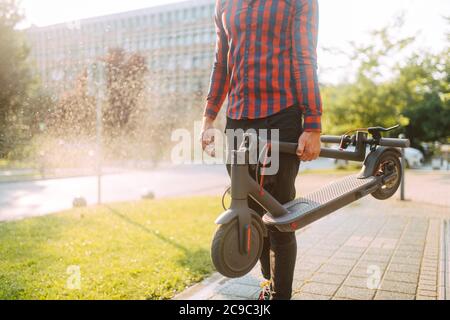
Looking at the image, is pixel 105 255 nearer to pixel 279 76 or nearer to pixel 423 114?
pixel 279 76

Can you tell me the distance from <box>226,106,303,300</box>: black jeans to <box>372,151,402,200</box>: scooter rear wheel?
2.14ft

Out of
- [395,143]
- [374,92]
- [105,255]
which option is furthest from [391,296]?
[374,92]

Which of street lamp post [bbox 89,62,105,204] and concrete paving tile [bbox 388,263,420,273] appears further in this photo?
street lamp post [bbox 89,62,105,204]

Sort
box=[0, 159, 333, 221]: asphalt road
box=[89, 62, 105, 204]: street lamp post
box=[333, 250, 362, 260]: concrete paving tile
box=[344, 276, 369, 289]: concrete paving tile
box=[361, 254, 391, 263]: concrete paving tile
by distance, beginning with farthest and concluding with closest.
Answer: box=[0, 159, 333, 221]: asphalt road, box=[89, 62, 105, 204]: street lamp post, box=[333, 250, 362, 260]: concrete paving tile, box=[361, 254, 391, 263]: concrete paving tile, box=[344, 276, 369, 289]: concrete paving tile

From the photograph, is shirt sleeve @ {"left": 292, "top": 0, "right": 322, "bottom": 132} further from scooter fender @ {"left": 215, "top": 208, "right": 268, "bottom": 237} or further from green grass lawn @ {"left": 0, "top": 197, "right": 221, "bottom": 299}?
green grass lawn @ {"left": 0, "top": 197, "right": 221, "bottom": 299}

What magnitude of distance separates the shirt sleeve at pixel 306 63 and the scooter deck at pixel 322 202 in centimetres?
40

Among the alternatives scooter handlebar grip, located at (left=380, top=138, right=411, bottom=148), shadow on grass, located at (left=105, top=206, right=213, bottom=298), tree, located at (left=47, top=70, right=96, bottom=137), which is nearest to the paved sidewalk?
shadow on grass, located at (left=105, top=206, right=213, bottom=298)

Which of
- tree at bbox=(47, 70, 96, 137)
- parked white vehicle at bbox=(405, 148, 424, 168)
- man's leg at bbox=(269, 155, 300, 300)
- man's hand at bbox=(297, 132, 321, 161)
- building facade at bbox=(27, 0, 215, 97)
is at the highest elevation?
building facade at bbox=(27, 0, 215, 97)

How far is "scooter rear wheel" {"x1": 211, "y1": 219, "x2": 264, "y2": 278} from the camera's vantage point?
1.84 m

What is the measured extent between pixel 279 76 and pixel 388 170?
103cm

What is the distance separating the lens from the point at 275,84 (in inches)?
80.6

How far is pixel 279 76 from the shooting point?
6.72 feet
